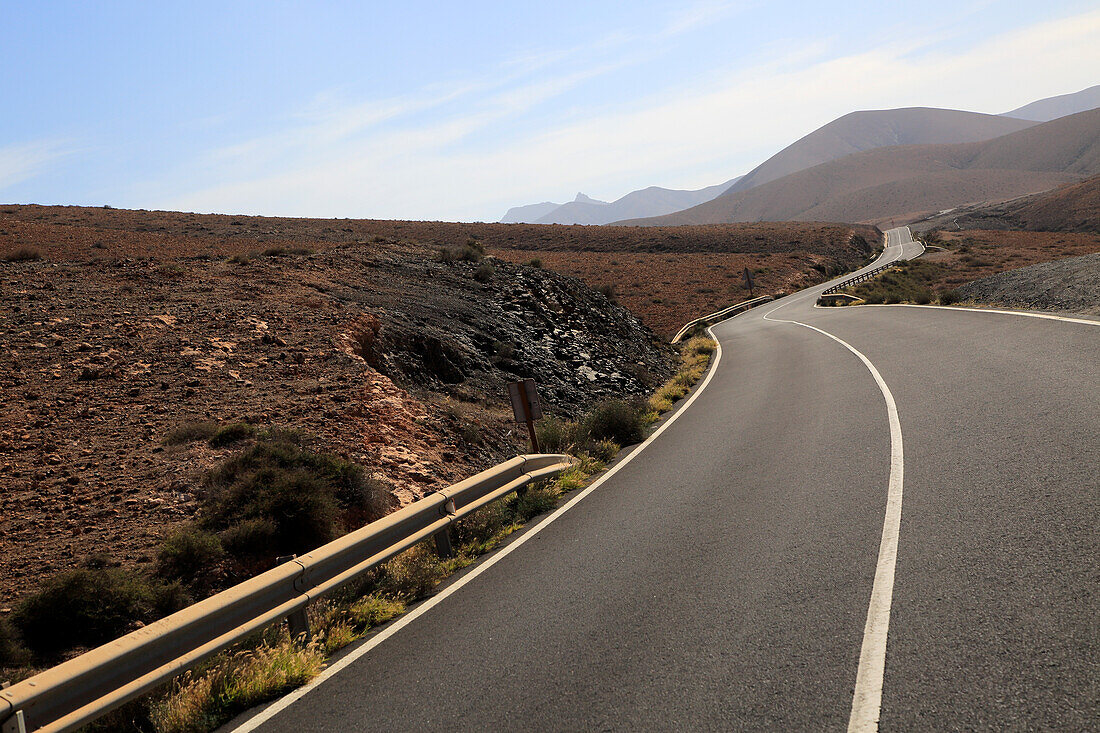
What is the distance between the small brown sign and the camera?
1135 centimetres

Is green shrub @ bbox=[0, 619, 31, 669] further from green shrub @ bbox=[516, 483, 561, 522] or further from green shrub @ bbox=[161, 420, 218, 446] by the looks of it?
green shrub @ bbox=[516, 483, 561, 522]

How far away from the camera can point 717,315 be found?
4662 cm

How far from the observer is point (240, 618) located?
547 centimetres

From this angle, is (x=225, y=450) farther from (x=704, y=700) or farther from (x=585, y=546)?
(x=704, y=700)

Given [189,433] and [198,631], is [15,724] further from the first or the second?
[189,433]

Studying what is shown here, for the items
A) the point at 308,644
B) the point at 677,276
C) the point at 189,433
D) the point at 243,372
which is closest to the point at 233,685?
the point at 308,644

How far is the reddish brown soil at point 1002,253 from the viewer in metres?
50.3

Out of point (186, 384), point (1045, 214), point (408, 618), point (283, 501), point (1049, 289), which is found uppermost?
point (186, 384)

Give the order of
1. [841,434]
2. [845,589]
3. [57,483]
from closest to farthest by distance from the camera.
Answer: [845,589] < [57,483] < [841,434]

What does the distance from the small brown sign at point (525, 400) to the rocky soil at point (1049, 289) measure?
12719 millimetres

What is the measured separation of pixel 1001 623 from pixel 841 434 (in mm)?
6550

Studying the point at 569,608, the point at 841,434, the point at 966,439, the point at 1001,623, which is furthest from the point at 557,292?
the point at 1001,623

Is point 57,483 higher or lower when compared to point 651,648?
higher

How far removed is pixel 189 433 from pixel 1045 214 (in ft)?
403
